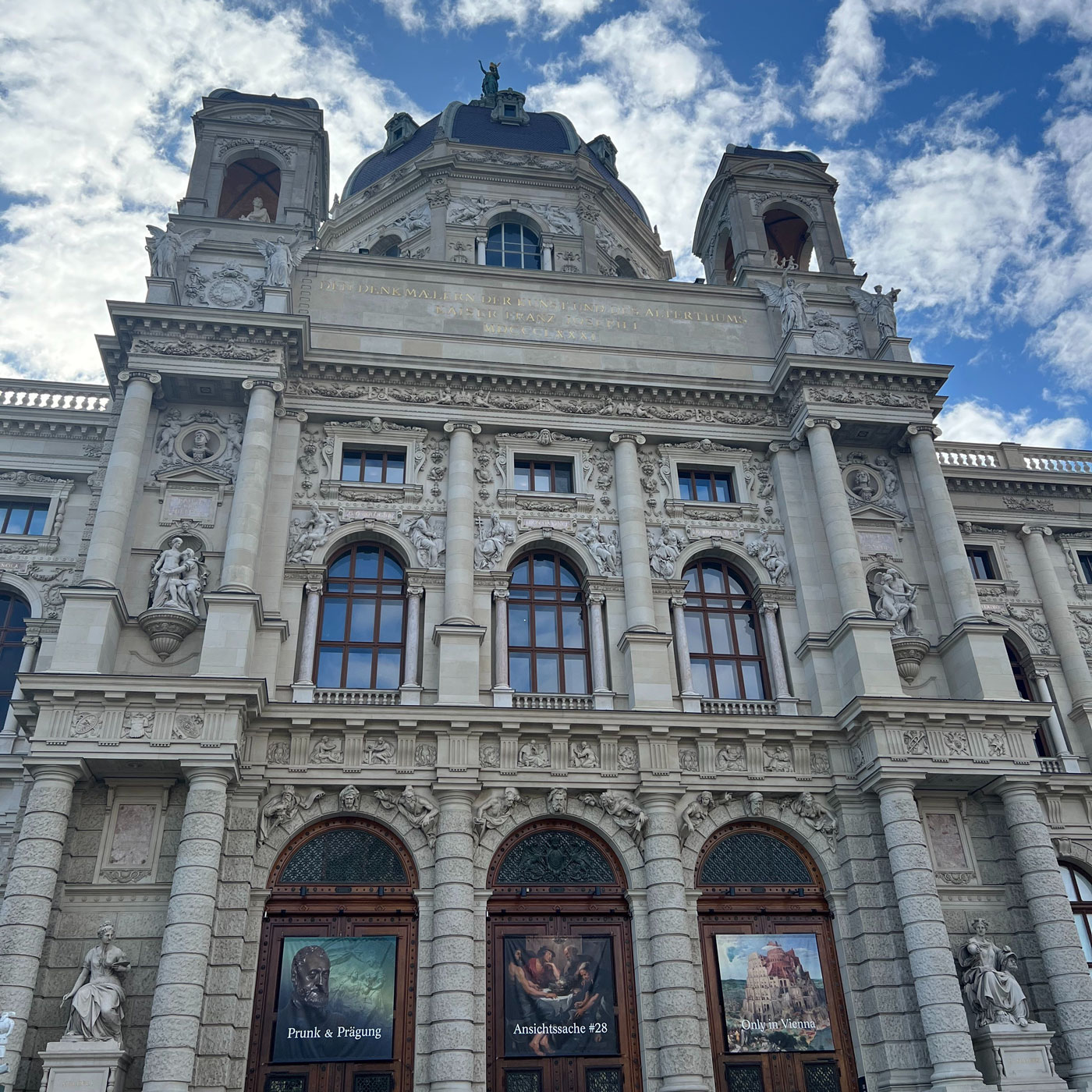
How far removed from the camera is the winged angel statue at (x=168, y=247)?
26.8 metres

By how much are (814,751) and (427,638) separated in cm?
886

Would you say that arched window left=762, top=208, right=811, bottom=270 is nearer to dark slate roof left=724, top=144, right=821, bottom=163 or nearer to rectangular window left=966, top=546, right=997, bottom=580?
dark slate roof left=724, top=144, right=821, bottom=163

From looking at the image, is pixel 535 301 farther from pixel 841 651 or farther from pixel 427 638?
pixel 841 651

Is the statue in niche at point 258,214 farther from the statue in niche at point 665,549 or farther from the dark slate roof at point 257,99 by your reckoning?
the statue in niche at point 665,549

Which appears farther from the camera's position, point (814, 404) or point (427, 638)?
point (814, 404)

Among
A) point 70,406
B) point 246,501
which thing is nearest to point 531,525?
point 246,501

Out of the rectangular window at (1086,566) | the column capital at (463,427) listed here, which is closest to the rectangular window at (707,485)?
the column capital at (463,427)

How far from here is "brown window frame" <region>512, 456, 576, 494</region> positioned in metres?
26.6

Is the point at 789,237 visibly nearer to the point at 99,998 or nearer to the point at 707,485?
the point at 707,485

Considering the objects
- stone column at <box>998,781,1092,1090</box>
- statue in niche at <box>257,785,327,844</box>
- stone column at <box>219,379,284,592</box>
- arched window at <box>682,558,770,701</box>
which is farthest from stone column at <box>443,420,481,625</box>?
stone column at <box>998,781,1092,1090</box>

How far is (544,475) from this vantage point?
88.4 ft

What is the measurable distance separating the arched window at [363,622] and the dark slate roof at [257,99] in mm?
15073

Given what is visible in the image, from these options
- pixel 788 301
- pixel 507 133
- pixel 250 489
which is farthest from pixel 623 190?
pixel 250 489

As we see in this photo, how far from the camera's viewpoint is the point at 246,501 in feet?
77.4
